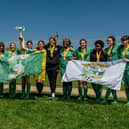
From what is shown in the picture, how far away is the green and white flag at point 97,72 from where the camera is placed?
9492 mm

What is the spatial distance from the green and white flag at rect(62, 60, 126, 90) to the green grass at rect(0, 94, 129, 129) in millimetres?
774

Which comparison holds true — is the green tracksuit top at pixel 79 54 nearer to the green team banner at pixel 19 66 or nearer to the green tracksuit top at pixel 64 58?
the green tracksuit top at pixel 64 58

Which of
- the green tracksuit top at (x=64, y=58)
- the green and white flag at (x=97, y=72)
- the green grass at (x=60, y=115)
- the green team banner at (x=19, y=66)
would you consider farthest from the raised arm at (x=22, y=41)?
the green grass at (x=60, y=115)

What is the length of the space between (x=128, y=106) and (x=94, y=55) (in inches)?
82.3

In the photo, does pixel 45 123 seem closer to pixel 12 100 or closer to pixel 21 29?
pixel 12 100

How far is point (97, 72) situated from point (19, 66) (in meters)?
2.76

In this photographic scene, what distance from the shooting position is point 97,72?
390 inches

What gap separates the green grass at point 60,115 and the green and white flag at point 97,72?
77 centimetres

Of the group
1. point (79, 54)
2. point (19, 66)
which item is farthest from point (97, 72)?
point (19, 66)

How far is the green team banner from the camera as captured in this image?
10.4 m

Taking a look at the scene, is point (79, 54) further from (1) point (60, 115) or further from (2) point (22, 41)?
(1) point (60, 115)

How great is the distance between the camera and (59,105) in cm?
916

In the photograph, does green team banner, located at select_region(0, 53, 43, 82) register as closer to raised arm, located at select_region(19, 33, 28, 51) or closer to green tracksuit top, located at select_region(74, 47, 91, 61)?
raised arm, located at select_region(19, 33, 28, 51)

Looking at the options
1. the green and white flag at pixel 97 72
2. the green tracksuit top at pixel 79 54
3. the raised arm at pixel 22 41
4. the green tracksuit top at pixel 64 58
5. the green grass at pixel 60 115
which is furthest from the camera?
the raised arm at pixel 22 41
